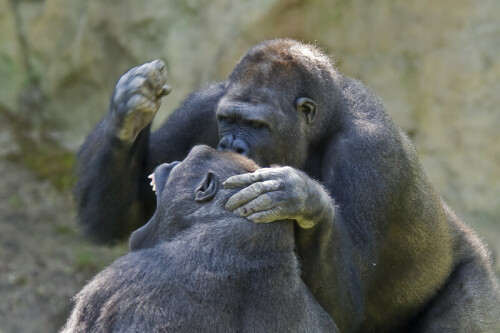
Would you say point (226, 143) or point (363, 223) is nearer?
point (363, 223)

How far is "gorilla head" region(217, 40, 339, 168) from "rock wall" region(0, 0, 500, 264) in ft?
11.7

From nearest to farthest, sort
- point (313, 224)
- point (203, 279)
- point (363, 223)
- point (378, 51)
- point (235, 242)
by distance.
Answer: point (203, 279), point (235, 242), point (313, 224), point (363, 223), point (378, 51)

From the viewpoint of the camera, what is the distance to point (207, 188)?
3.93 metres

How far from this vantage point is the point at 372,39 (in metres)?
8.73

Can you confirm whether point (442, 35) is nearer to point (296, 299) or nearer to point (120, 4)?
point (120, 4)

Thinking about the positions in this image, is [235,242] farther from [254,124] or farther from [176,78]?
[176,78]

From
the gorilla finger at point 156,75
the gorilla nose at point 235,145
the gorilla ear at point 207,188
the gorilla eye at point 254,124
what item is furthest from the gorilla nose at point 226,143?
the gorilla ear at point 207,188

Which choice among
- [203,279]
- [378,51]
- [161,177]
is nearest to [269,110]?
[161,177]

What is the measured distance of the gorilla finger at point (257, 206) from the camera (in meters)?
3.81

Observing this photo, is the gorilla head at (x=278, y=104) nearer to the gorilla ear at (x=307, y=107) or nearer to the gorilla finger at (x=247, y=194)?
the gorilla ear at (x=307, y=107)

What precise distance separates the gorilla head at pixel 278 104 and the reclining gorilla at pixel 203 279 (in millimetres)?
925

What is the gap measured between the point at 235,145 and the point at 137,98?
673 mm

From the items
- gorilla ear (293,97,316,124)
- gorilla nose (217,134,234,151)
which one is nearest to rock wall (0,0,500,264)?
gorilla ear (293,97,316,124)

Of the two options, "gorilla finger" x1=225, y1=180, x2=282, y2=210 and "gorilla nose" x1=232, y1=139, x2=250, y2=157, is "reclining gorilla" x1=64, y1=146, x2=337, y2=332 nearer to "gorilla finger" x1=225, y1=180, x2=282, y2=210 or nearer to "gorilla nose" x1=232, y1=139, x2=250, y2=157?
"gorilla finger" x1=225, y1=180, x2=282, y2=210
